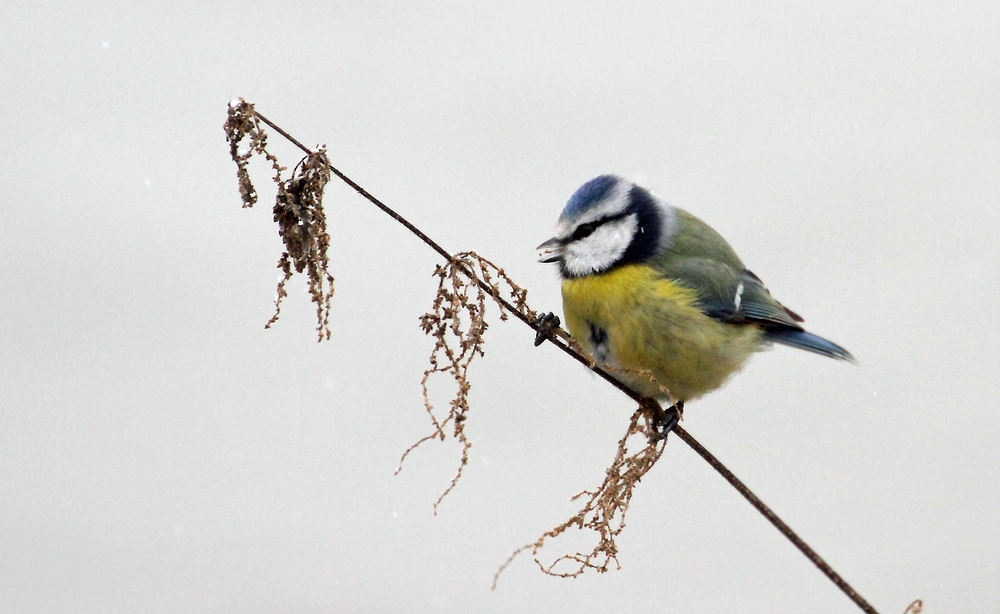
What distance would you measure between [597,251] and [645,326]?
0.21m

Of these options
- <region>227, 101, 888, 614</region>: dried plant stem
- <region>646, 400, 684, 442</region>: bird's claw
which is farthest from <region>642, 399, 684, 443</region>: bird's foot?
<region>227, 101, 888, 614</region>: dried plant stem

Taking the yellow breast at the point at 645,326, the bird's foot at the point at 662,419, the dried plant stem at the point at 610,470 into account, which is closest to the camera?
the dried plant stem at the point at 610,470

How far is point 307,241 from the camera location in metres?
1.23

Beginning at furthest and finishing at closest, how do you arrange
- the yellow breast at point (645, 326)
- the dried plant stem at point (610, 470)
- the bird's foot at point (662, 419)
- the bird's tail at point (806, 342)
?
the bird's tail at point (806, 342), the yellow breast at point (645, 326), the bird's foot at point (662, 419), the dried plant stem at point (610, 470)

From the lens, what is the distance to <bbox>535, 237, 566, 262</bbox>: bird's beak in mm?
2243

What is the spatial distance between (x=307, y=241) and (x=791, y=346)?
1.71 m

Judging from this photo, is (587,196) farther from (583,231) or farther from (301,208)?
(301,208)

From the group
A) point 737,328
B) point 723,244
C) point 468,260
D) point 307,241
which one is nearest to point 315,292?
point 307,241

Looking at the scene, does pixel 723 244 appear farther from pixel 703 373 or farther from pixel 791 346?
pixel 703 373

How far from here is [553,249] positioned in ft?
7.43

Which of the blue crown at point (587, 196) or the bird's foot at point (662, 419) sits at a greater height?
the blue crown at point (587, 196)

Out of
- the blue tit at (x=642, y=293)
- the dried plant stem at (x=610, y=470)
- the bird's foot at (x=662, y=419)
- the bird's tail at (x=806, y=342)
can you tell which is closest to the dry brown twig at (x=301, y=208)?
the dried plant stem at (x=610, y=470)

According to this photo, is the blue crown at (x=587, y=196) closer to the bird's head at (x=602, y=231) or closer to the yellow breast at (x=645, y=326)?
the bird's head at (x=602, y=231)

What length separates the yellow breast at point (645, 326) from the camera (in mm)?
2221
